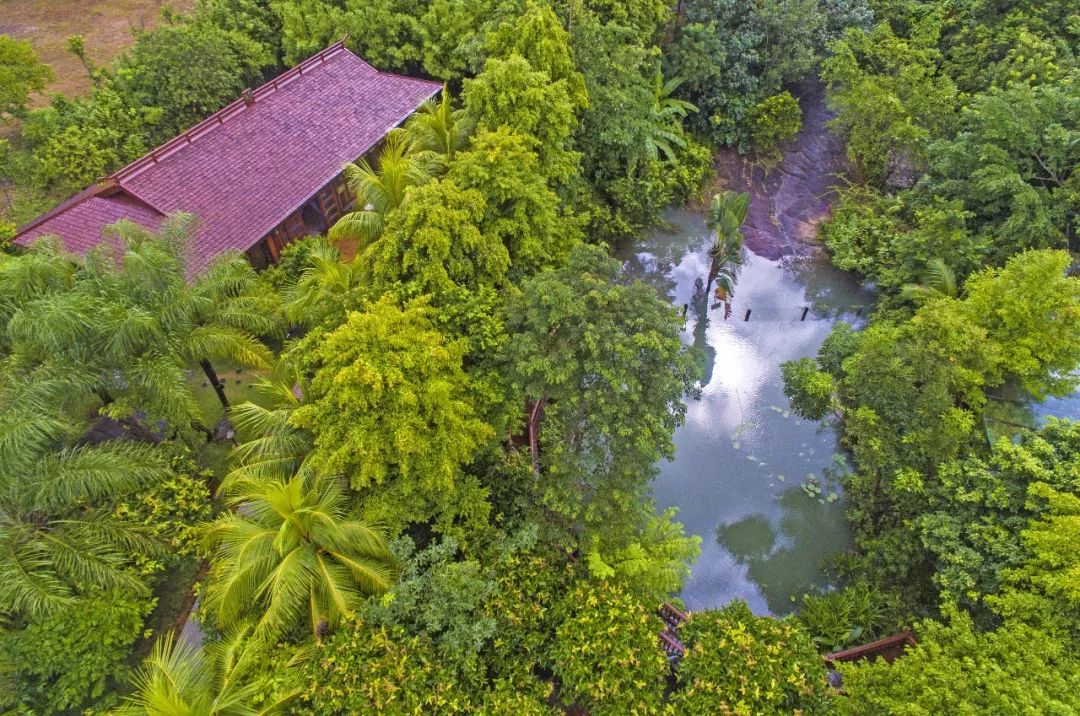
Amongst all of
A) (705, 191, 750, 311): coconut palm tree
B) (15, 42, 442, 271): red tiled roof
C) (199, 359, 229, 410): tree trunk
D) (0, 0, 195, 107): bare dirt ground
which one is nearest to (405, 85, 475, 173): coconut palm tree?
(15, 42, 442, 271): red tiled roof

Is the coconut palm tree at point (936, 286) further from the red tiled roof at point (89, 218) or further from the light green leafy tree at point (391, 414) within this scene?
the red tiled roof at point (89, 218)

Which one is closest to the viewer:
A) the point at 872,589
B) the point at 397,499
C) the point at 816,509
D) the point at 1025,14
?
the point at 397,499

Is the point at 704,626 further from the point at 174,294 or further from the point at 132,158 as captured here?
the point at 132,158

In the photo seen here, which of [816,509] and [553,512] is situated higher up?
[816,509]

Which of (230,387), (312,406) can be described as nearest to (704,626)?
(312,406)

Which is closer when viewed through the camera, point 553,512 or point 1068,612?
point 1068,612

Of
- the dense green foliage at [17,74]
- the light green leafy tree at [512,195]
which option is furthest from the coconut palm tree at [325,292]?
the dense green foliage at [17,74]
